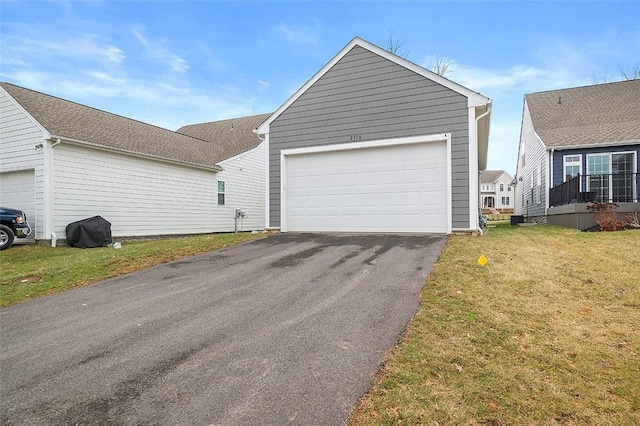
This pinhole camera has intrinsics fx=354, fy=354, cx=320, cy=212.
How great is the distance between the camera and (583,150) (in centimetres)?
1517

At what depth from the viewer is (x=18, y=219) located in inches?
404

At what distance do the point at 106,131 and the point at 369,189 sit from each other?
10.4 m

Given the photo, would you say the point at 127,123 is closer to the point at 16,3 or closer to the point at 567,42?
the point at 16,3

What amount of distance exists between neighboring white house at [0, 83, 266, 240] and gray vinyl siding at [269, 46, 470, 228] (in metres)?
5.87

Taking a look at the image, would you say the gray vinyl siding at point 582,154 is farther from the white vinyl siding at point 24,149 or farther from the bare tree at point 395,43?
the white vinyl siding at point 24,149

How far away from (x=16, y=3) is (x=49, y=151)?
396cm

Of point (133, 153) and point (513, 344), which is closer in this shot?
point (513, 344)

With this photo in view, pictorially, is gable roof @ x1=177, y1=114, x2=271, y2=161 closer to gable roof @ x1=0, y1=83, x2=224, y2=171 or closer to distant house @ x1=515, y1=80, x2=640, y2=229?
gable roof @ x1=0, y1=83, x2=224, y2=171

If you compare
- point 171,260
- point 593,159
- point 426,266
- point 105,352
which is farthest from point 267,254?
point 593,159

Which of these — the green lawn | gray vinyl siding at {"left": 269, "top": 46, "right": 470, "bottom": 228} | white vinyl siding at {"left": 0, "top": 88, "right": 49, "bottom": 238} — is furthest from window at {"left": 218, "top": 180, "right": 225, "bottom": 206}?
the green lawn

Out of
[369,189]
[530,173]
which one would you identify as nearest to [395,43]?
[530,173]

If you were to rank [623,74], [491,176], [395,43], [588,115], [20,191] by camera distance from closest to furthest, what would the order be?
1. [20,191]
2. [588,115]
3. [395,43]
4. [623,74]
5. [491,176]

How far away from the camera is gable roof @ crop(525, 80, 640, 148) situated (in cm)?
1502

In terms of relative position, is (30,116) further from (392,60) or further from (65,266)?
(392,60)
